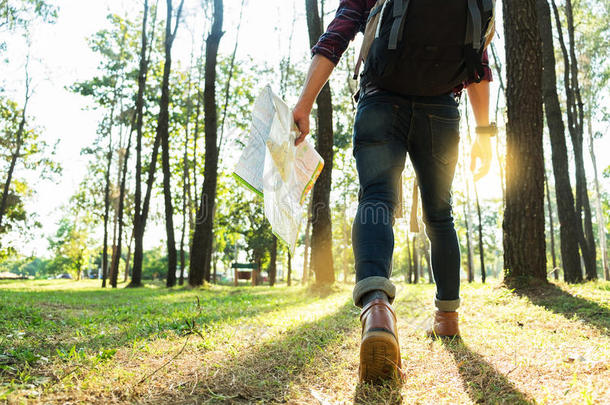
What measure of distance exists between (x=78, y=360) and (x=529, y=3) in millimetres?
6172

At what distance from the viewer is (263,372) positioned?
1.88m

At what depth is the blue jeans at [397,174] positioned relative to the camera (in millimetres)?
1898

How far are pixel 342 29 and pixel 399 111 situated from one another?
1.79 ft

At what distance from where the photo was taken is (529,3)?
5.23 m

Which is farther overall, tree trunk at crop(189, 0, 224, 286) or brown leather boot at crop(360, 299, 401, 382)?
tree trunk at crop(189, 0, 224, 286)

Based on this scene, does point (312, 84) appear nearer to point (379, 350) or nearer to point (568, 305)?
point (379, 350)

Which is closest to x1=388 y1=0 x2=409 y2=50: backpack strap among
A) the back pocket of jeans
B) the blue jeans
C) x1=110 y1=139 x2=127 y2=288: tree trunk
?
the blue jeans

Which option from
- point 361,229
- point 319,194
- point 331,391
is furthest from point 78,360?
point 319,194

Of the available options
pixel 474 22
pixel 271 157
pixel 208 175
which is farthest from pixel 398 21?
pixel 208 175

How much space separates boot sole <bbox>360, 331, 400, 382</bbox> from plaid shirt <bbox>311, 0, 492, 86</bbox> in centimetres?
141

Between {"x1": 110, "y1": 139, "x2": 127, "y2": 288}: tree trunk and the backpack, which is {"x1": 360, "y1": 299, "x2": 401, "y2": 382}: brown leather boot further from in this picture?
{"x1": 110, "y1": 139, "x2": 127, "y2": 288}: tree trunk

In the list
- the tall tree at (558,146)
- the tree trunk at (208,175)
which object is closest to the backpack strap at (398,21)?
the tall tree at (558,146)

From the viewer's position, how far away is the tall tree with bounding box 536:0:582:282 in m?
10.2

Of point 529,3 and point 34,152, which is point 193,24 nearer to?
point 34,152
